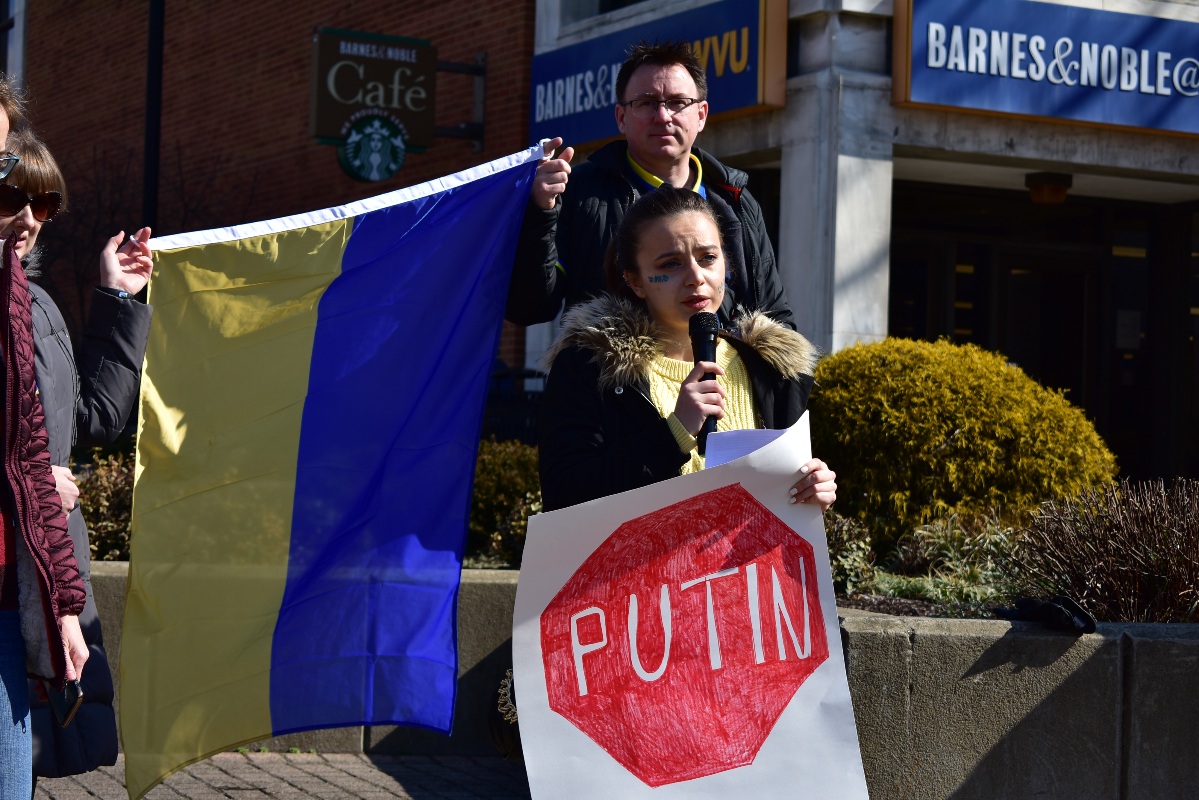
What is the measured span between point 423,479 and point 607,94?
30.8 feet

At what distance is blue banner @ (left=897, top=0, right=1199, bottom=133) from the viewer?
454 inches

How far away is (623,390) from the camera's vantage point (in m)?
3.67

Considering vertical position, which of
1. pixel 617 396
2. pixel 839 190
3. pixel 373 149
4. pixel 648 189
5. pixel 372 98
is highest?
pixel 372 98

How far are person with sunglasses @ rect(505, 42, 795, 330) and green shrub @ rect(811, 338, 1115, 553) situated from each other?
4063mm

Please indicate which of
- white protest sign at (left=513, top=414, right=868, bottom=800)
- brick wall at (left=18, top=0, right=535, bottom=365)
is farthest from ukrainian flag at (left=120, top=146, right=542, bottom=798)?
brick wall at (left=18, top=0, right=535, bottom=365)

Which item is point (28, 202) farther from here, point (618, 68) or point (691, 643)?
point (618, 68)

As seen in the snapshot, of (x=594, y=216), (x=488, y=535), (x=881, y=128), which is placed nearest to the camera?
(x=594, y=216)

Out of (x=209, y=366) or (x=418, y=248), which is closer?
(x=209, y=366)

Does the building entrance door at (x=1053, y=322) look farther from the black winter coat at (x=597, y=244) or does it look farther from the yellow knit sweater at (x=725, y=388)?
the yellow knit sweater at (x=725, y=388)

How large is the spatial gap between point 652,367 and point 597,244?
0.75 metres

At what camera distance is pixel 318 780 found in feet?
20.9

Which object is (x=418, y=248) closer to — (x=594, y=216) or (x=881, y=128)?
(x=594, y=216)

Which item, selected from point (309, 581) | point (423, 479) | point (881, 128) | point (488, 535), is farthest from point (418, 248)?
point (881, 128)

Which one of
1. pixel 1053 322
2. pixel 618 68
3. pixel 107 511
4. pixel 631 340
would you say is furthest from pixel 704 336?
pixel 1053 322
